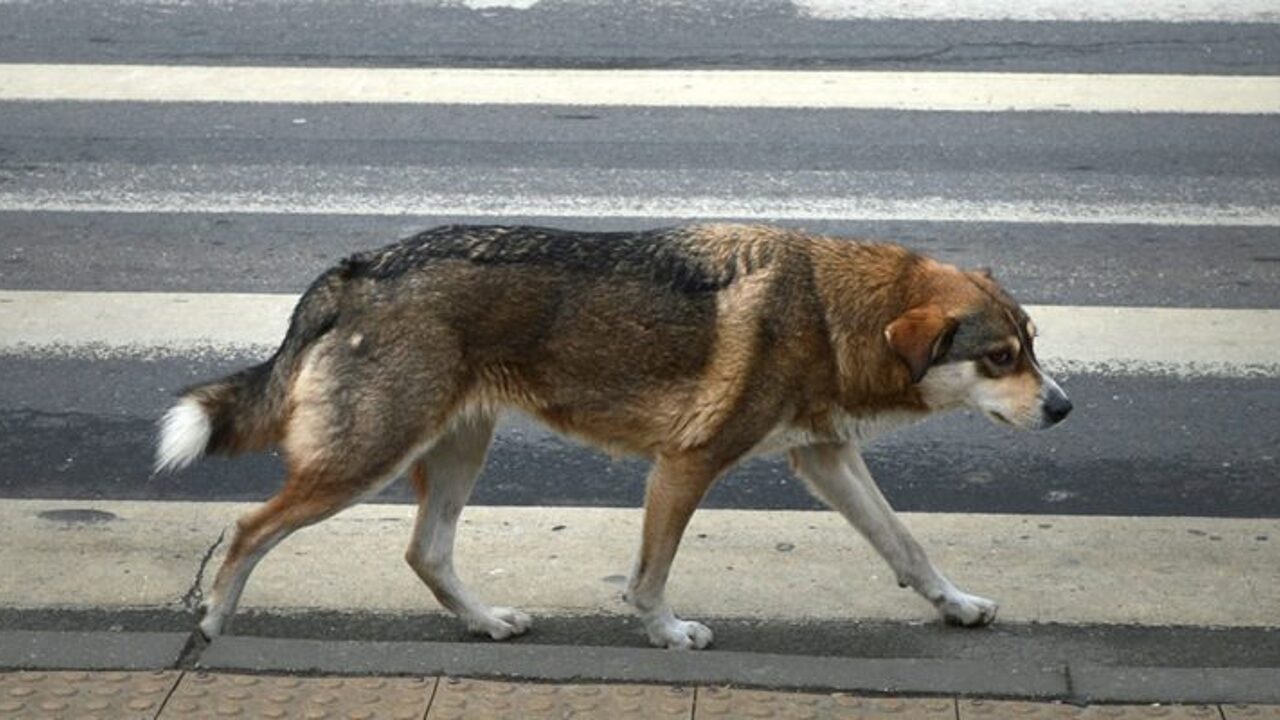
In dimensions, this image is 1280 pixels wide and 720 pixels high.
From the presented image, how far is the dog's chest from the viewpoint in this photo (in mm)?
6457

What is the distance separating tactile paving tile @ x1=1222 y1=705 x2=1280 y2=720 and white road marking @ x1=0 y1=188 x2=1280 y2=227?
15.4 feet

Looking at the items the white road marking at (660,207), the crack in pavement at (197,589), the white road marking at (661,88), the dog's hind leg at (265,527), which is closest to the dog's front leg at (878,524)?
the dog's hind leg at (265,527)

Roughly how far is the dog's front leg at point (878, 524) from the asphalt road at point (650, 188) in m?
0.95

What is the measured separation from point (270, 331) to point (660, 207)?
2.08 metres

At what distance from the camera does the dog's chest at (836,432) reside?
6.46 meters

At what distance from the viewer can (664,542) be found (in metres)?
6.46

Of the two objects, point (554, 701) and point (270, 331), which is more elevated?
point (554, 701)

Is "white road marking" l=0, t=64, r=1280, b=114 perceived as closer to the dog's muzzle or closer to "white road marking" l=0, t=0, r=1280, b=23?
"white road marking" l=0, t=0, r=1280, b=23

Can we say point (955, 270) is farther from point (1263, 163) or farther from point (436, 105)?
point (436, 105)

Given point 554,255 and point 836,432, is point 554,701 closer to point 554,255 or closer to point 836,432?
point 836,432

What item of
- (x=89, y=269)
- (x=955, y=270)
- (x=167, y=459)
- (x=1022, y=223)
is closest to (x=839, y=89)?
(x=1022, y=223)

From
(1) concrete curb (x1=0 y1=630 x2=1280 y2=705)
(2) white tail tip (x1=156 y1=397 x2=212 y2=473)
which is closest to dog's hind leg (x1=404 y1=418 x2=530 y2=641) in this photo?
(1) concrete curb (x1=0 y1=630 x2=1280 y2=705)

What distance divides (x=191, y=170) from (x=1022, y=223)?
150 inches

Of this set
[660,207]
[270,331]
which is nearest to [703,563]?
[270,331]
